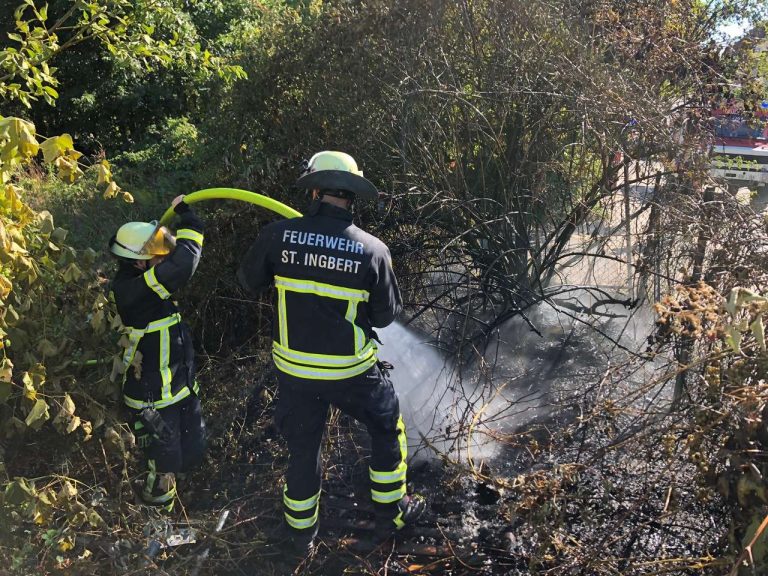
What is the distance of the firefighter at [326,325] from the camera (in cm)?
324

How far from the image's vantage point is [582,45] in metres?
4.62

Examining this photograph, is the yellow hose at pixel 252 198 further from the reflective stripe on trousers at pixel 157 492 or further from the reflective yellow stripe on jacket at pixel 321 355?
the reflective stripe on trousers at pixel 157 492

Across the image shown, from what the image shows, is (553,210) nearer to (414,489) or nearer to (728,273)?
(728,273)

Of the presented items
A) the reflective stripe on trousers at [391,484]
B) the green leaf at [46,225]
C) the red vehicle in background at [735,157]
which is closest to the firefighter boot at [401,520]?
the reflective stripe on trousers at [391,484]

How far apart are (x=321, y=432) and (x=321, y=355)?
0.47m

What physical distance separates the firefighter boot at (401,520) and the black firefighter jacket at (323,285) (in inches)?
31.7

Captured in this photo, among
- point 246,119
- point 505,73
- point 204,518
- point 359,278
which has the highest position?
point 505,73

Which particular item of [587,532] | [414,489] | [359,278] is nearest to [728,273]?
[587,532]

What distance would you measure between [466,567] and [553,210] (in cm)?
280

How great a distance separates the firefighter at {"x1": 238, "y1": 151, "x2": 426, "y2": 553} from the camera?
3239mm

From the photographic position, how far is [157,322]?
146 inches

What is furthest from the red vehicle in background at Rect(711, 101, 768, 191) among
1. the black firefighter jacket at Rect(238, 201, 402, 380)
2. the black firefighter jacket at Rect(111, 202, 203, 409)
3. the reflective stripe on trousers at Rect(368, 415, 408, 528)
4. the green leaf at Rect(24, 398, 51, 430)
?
the green leaf at Rect(24, 398, 51, 430)

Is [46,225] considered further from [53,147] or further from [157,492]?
[157,492]

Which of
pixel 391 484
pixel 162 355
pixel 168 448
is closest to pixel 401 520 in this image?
pixel 391 484
